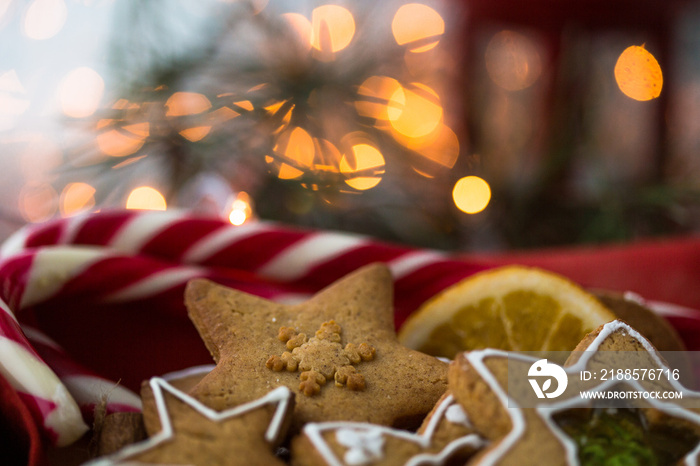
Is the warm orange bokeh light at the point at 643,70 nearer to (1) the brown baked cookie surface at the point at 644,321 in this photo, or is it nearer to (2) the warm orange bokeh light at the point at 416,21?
(1) the brown baked cookie surface at the point at 644,321

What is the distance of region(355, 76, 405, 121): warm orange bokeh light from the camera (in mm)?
1191

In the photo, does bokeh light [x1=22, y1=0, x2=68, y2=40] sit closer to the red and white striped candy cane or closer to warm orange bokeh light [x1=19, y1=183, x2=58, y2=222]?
warm orange bokeh light [x1=19, y1=183, x2=58, y2=222]

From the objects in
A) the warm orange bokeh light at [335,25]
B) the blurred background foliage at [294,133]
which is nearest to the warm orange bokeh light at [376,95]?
the blurred background foliage at [294,133]

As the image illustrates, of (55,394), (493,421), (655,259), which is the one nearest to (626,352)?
(493,421)

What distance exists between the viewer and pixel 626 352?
15.3 inches

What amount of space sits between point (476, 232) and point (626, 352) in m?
0.99

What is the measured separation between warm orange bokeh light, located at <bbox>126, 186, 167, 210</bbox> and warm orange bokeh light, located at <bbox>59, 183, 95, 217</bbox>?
0.08 m

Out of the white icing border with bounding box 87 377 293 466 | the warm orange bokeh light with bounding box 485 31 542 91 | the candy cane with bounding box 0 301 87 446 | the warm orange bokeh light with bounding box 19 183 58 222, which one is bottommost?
the warm orange bokeh light with bounding box 19 183 58 222

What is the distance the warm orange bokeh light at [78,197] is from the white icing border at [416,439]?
1057 mm

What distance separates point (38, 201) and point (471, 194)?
107 cm

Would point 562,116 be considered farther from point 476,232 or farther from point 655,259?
point 655,259

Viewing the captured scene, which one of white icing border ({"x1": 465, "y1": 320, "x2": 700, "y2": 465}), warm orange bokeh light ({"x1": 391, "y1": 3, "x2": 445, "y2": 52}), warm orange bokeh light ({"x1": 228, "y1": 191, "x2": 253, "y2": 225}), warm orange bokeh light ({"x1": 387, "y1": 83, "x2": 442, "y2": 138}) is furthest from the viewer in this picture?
warm orange bokeh light ({"x1": 391, "y1": 3, "x2": 445, "y2": 52})

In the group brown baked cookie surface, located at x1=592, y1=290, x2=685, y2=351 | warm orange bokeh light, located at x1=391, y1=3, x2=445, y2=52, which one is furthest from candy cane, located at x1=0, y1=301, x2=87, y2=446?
warm orange bokeh light, located at x1=391, y1=3, x2=445, y2=52

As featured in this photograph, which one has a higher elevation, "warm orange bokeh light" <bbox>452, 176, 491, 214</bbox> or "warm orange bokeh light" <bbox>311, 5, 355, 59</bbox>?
"warm orange bokeh light" <bbox>311, 5, 355, 59</bbox>
